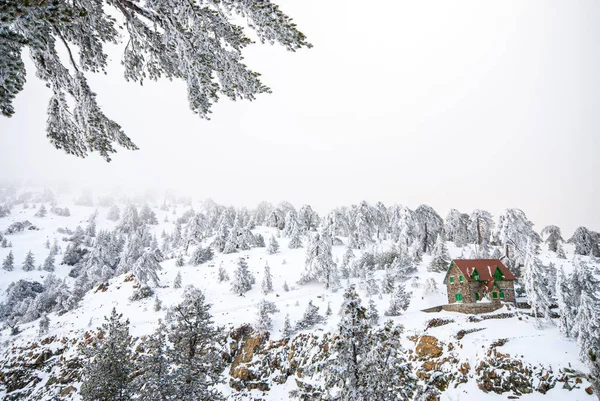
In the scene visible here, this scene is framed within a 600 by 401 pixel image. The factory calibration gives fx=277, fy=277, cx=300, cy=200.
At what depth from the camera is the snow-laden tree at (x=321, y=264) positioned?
37.4 meters

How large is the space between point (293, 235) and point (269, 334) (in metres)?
30.0

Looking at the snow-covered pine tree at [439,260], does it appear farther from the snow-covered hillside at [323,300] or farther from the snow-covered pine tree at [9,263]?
the snow-covered pine tree at [9,263]

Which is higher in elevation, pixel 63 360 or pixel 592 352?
pixel 592 352

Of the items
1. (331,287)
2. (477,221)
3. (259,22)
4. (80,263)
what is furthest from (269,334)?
(80,263)

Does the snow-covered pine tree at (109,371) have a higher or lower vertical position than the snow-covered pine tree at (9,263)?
higher

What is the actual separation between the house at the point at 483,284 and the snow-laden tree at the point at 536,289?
12.5 ft

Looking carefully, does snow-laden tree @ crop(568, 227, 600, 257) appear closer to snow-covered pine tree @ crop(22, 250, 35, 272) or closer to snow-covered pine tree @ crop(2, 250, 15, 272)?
snow-covered pine tree @ crop(22, 250, 35, 272)

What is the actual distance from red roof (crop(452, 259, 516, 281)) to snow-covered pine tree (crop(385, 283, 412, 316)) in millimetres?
5983

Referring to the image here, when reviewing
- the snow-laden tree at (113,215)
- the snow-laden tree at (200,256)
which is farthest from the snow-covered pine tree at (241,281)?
the snow-laden tree at (113,215)

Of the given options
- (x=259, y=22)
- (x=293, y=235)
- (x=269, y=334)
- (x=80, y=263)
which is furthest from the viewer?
(x=80, y=263)

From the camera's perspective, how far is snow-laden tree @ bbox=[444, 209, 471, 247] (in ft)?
187

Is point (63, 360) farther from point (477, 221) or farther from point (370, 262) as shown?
point (477, 221)

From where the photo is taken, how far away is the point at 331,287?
120 ft

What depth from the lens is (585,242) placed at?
4462 centimetres
